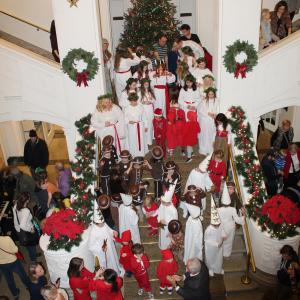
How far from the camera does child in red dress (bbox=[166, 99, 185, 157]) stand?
10.2 m

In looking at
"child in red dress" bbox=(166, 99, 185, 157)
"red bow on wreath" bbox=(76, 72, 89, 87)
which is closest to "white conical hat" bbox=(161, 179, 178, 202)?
"child in red dress" bbox=(166, 99, 185, 157)

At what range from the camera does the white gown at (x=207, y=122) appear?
10430 millimetres

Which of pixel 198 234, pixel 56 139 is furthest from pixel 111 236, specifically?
pixel 56 139

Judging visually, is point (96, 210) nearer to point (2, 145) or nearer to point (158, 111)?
point (158, 111)

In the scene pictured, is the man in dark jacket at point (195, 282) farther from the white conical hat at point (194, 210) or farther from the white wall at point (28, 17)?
the white wall at point (28, 17)

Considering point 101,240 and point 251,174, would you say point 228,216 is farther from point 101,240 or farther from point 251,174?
point 101,240

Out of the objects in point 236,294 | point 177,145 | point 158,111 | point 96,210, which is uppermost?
point 158,111

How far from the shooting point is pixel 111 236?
8.49 meters

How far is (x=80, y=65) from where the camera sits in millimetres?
10578

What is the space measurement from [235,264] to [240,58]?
4.60 m

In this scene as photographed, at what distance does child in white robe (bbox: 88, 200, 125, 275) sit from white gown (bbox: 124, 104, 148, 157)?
101 inches

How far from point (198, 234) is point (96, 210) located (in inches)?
74.7

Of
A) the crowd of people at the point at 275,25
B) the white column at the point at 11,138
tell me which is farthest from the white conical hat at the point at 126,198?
the white column at the point at 11,138

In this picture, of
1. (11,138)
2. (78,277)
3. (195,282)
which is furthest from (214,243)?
(11,138)
